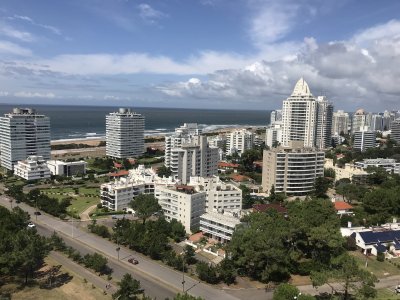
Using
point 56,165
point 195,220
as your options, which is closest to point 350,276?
point 195,220

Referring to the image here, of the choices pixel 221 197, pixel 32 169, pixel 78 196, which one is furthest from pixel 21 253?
pixel 32 169

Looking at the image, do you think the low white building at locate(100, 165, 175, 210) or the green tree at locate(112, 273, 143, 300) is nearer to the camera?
the green tree at locate(112, 273, 143, 300)

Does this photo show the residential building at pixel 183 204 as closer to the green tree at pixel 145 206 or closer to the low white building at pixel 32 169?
the green tree at pixel 145 206

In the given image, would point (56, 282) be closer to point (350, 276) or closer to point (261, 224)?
point (261, 224)

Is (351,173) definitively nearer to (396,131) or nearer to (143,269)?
(143,269)

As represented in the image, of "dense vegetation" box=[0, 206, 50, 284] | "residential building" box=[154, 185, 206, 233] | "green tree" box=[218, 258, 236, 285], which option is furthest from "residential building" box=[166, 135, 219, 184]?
"green tree" box=[218, 258, 236, 285]

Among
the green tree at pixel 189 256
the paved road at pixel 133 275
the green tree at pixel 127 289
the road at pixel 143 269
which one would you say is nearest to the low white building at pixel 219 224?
the green tree at pixel 189 256

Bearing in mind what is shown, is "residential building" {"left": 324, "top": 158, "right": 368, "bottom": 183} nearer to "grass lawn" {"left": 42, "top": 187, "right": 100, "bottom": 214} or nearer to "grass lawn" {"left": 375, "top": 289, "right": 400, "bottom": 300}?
"grass lawn" {"left": 375, "top": 289, "right": 400, "bottom": 300}
